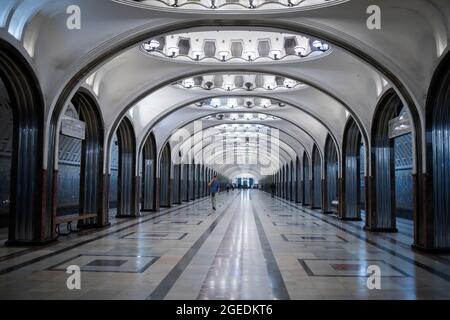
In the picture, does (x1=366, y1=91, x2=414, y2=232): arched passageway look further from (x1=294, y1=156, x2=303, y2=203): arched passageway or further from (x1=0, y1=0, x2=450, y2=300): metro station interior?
(x1=294, y1=156, x2=303, y2=203): arched passageway

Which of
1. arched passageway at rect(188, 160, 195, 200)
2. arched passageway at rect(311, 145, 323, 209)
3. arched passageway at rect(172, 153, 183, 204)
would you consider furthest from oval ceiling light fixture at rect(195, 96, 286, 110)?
arched passageway at rect(188, 160, 195, 200)

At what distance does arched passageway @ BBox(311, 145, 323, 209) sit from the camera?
2348 centimetres

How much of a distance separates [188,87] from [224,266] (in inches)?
457

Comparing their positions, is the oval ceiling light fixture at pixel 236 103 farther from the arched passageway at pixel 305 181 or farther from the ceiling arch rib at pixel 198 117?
the arched passageway at pixel 305 181

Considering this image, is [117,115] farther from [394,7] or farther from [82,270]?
[394,7]

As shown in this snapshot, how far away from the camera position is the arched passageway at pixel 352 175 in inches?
636

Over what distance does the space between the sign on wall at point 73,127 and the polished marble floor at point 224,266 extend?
267cm

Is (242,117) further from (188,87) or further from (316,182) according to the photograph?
(188,87)

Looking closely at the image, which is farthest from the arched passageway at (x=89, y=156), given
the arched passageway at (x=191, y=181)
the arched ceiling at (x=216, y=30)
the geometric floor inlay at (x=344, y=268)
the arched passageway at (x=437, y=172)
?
the arched passageway at (x=191, y=181)

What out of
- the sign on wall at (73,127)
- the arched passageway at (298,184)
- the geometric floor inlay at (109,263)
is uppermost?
the sign on wall at (73,127)

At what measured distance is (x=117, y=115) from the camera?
13500 mm

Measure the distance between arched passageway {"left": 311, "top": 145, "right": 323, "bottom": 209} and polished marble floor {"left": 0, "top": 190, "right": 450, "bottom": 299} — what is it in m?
12.0

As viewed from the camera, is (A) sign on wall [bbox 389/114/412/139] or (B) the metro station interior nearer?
(B) the metro station interior

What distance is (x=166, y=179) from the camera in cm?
2422
